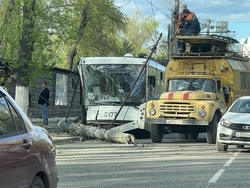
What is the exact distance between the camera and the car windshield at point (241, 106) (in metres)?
16.1

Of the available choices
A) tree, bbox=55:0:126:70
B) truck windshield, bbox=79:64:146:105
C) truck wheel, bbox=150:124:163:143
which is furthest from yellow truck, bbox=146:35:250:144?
tree, bbox=55:0:126:70

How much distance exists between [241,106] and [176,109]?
2429 millimetres

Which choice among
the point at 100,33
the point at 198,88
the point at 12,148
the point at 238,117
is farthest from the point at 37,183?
the point at 100,33

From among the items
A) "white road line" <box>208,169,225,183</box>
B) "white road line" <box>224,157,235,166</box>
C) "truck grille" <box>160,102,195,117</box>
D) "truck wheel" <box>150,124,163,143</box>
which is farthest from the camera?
"truck wheel" <box>150,124,163,143</box>

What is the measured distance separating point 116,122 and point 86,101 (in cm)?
151

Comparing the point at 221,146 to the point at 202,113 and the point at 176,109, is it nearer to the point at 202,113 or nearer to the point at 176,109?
the point at 202,113

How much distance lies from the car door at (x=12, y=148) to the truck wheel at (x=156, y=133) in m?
12.5

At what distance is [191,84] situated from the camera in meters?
19.6

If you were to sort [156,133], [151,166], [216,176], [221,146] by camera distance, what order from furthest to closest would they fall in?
[156,133], [221,146], [151,166], [216,176]

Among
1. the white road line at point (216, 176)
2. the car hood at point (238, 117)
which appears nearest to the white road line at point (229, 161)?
the white road line at point (216, 176)

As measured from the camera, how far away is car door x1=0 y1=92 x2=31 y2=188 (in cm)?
500

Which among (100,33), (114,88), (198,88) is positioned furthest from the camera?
(100,33)

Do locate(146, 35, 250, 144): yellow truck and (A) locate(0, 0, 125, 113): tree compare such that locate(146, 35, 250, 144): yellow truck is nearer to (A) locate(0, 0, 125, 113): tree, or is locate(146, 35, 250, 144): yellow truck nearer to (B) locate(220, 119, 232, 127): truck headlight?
(B) locate(220, 119, 232, 127): truck headlight

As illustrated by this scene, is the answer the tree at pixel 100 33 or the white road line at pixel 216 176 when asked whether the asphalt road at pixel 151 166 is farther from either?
the tree at pixel 100 33
